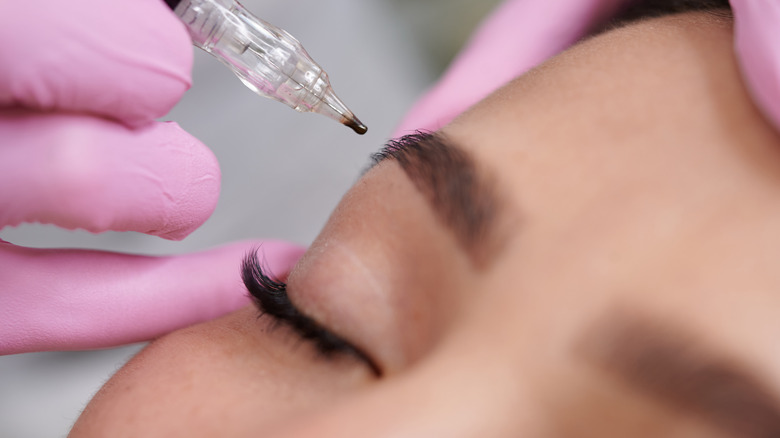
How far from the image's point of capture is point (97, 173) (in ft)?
1.48

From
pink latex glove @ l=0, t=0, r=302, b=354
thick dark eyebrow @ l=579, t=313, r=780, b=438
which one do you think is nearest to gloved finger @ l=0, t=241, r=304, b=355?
pink latex glove @ l=0, t=0, r=302, b=354

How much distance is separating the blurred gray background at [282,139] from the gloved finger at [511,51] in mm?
347

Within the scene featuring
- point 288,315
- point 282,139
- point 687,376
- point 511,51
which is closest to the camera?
point 687,376

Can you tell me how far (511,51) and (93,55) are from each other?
51 centimetres

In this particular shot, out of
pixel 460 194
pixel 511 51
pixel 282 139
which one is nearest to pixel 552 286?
pixel 460 194

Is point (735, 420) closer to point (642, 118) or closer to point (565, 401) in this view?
point (565, 401)

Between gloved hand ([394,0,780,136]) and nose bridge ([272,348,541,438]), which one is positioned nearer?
nose bridge ([272,348,541,438])

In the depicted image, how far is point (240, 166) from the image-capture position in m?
1.05

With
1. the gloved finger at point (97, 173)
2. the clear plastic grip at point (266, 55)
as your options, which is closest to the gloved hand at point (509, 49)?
the clear plastic grip at point (266, 55)

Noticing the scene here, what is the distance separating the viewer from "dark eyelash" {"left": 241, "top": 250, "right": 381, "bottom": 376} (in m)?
0.45

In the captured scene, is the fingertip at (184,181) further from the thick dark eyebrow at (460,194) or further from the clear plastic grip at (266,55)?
the thick dark eyebrow at (460,194)

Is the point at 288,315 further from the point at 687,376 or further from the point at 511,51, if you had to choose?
the point at 511,51

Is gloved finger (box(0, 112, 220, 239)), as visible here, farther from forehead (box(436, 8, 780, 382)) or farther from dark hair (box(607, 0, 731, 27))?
dark hair (box(607, 0, 731, 27))

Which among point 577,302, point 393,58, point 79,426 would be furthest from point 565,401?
point 393,58
